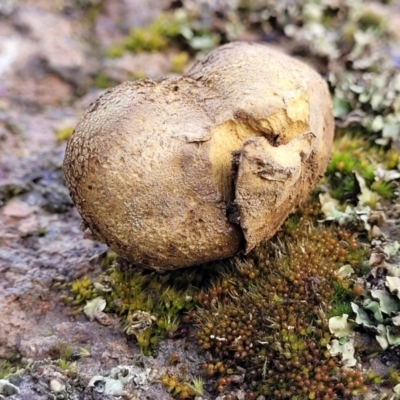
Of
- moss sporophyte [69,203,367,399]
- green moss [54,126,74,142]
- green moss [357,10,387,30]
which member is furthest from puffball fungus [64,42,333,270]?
green moss [357,10,387,30]

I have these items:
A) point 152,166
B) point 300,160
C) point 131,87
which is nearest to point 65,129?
point 131,87

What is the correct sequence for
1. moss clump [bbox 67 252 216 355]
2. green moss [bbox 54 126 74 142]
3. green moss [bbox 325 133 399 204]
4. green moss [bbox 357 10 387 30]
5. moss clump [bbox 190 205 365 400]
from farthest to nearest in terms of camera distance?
1. green moss [bbox 357 10 387 30]
2. green moss [bbox 54 126 74 142]
3. green moss [bbox 325 133 399 204]
4. moss clump [bbox 67 252 216 355]
5. moss clump [bbox 190 205 365 400]

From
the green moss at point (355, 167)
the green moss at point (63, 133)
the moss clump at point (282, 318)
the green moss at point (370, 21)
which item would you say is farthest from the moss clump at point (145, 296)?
A: the green moss at point (370, 21)

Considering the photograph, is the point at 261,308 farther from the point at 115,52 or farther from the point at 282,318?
the point at 115,52

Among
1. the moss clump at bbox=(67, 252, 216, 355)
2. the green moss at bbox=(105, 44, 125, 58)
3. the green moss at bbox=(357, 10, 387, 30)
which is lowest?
the moss clump at bbox=(67, 252, 216, 355)

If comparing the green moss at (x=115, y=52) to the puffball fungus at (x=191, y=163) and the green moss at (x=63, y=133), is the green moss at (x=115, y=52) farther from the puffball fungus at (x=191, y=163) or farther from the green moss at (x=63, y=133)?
the puffball fungus at (x=191, y=163)

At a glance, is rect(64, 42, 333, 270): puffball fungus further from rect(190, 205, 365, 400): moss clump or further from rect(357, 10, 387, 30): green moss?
rect(357, 10, 387, 30): green moss

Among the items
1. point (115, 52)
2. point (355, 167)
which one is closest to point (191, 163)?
point (355, 167)
